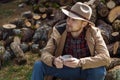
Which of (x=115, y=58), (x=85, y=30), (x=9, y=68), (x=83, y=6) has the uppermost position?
(x=83, y=6)

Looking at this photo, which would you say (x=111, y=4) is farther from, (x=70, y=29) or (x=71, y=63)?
(x=71, y=63)

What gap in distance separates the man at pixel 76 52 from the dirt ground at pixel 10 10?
4.02 metres

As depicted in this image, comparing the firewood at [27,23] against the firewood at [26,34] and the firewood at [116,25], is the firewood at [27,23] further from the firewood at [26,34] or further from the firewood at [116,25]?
the firewood at [116,25]

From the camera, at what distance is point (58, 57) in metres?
4.08

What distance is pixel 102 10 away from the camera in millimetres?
6379

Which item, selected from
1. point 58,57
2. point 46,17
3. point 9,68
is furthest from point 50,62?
point 46,17

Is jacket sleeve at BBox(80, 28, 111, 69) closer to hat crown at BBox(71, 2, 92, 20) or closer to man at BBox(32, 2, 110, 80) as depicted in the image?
man at BBox(32, 2, 110, 80)

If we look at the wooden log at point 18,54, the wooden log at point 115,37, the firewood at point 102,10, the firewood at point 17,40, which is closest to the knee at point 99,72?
the wooden log at point 115,37

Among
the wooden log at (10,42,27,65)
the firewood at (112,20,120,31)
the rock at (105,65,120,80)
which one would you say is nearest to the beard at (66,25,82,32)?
the rock at (105,65,120,80)

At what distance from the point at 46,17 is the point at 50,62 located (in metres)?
3.52

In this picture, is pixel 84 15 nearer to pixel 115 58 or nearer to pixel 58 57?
pixel 58 57

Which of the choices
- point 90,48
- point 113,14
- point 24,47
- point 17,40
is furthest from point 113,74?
point 17,40

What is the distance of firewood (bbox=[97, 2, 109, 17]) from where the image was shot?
20.9ft

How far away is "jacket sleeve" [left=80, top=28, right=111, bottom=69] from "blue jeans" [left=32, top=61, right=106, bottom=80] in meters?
0.06
